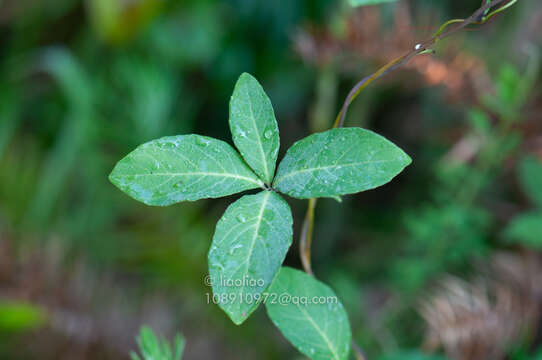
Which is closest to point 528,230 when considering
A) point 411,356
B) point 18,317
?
point 411,356

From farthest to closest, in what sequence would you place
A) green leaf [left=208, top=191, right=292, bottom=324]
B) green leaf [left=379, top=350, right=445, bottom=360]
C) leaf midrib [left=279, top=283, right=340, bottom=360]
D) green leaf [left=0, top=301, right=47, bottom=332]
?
green leaf [left=0, top=301, right=47, bottom=332], green leaf [left=379, top=350, right=445, bottom=360], leaf midrib [left=279, top=283, right=340, bottom=360], green leaf [left=208, top=191, right=292, bottom=324]

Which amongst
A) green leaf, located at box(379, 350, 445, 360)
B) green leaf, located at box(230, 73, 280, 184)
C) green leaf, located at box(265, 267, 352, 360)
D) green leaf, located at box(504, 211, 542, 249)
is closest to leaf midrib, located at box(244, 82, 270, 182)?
green leaf, located at box(230, 73, 280, 184)

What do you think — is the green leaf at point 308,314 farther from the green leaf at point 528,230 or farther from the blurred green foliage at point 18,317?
the blurred green foliage at point 18,317

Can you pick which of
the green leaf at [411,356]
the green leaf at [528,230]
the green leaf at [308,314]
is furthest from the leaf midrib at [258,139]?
the green leaf at [528,230]

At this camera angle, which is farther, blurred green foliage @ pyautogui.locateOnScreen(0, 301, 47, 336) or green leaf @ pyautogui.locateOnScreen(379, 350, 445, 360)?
blurred green foliage @ pyautogui.locateOnScreen(0, 301, 47, 336)

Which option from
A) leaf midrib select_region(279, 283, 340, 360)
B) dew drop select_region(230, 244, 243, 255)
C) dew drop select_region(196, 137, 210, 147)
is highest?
dew drop select_region(196, 137, 210, 147)

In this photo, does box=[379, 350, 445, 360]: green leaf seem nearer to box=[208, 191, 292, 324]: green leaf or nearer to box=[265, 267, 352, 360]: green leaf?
box=[265, 267, 352, 360]: green leaf

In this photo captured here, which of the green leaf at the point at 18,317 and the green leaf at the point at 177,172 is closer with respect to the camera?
the green leaf at the point at 177,172
